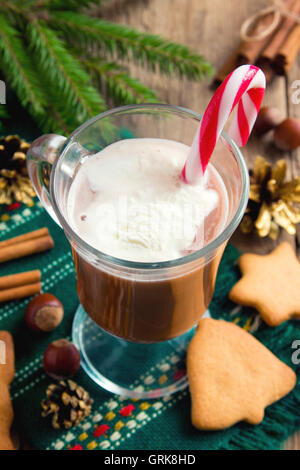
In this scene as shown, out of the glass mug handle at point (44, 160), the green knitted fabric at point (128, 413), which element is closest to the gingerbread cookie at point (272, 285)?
the green knitted fabric at point (128, 413)

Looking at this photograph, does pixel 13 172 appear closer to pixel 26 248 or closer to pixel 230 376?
pixel 26 248

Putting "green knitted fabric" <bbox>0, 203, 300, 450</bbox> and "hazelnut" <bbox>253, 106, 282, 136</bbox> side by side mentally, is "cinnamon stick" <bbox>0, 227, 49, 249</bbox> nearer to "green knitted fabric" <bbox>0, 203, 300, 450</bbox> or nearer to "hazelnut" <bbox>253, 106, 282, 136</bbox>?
"green knitted fabric" <bbox>0, 203, 300, 450</bbox>

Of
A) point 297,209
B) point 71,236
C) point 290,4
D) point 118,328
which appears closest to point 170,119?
point 71,236

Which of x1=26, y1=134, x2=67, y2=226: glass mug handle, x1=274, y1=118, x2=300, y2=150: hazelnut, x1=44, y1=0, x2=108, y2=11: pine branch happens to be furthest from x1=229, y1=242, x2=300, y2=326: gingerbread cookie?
x1=44, y1=0, x2=108, y2=11: pine branch

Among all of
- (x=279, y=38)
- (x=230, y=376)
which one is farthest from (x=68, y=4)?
(x=230, y=376)

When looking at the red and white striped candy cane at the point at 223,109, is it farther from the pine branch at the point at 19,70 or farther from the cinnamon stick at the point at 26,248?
the pine branch at the point at 19,70
